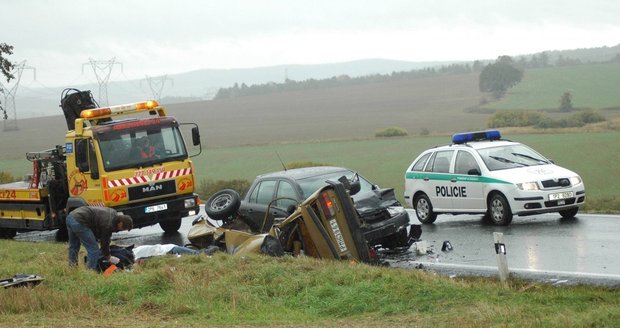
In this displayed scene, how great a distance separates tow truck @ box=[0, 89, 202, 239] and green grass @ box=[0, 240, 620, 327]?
7.39m

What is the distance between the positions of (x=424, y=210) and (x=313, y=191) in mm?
4803

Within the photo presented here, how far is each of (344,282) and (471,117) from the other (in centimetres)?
7432

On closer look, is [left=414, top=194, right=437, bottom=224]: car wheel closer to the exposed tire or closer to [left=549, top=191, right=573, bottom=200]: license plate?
[left=549, top=191, right=573, bottom=200]: license plate

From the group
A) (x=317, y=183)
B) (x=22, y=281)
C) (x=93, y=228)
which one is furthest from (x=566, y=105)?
(x=22, y=281)

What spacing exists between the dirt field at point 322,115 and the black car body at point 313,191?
5423cm

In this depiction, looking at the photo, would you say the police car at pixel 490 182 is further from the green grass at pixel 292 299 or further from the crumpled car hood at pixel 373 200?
the green grass at pixel 292 299

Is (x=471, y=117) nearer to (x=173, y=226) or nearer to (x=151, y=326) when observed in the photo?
(x=173, y=226)

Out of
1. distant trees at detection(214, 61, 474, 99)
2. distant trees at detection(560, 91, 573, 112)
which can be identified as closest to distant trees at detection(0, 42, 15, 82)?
distant trees at detection(560, 91, 573, 112)

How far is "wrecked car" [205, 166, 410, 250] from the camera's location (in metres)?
15.1

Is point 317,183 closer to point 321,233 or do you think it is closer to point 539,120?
point 321,233

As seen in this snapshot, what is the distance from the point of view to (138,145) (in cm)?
2036

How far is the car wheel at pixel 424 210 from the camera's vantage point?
65.5ft

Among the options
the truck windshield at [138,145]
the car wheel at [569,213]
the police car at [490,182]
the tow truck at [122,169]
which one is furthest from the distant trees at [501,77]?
the car wheel at [569,213]

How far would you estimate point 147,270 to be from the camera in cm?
1281
